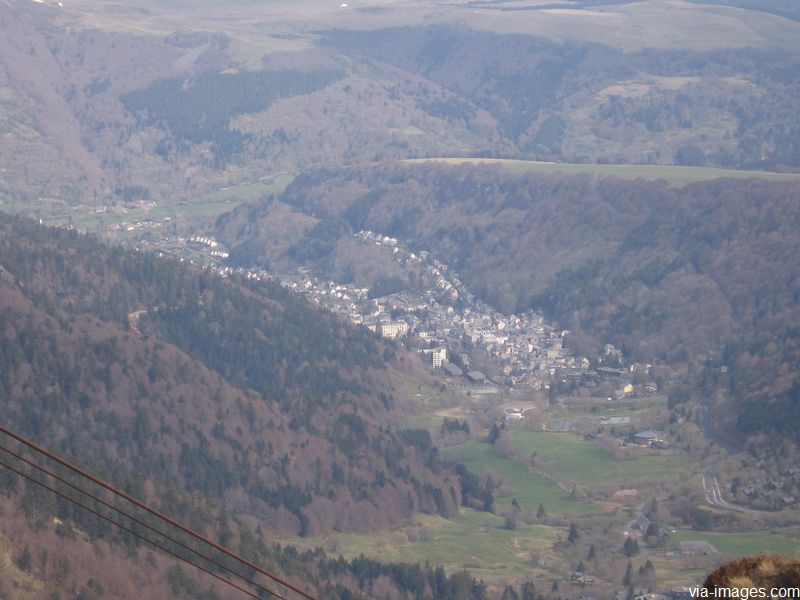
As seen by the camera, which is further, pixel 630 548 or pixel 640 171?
pixel 640 171

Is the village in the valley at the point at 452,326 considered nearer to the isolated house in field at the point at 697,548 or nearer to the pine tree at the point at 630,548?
the pine tree at the point at 630,548

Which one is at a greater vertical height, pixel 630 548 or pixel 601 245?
pixel 630 548

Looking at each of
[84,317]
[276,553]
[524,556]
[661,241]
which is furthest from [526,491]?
[661,241]

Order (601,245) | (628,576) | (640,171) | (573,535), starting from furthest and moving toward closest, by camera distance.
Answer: (640,171), (601,245), (573,535), (628,576)

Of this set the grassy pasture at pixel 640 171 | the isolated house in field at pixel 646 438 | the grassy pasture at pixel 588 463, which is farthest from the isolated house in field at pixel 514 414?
the grassy pasture at pixel 640 171

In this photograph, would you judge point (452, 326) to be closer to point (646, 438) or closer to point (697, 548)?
point (646, 438)

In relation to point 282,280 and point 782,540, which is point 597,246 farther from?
point 782,540

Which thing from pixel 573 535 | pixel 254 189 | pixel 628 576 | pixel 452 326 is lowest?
pixel 254 189

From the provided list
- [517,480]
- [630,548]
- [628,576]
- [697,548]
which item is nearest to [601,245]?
[517,480]
